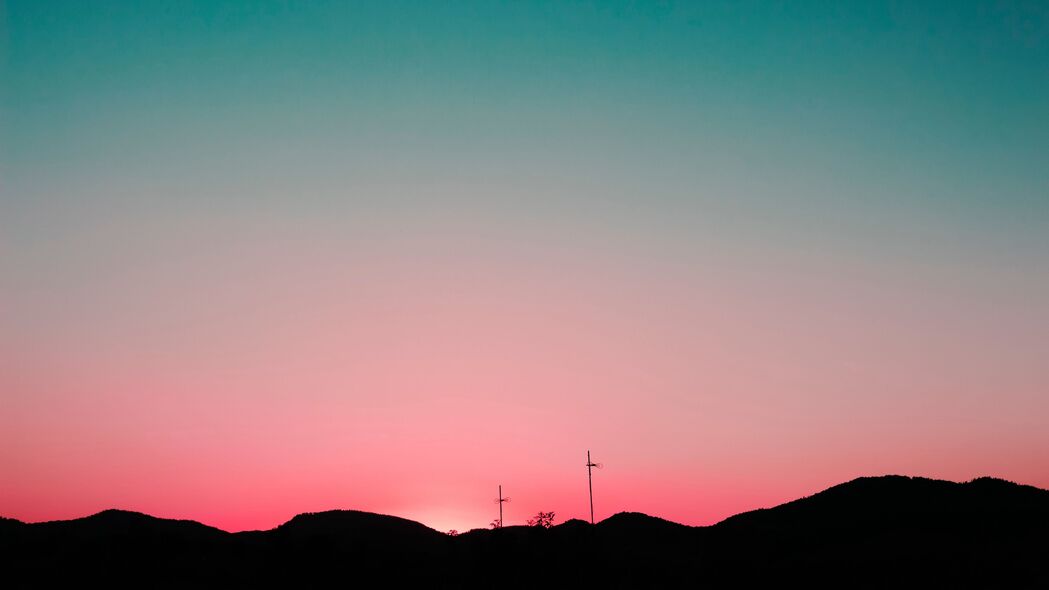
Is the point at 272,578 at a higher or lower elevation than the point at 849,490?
lower

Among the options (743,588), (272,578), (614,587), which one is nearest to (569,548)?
(614,587)

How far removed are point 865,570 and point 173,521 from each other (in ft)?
214

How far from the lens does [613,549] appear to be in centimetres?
9175

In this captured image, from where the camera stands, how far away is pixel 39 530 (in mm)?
83688

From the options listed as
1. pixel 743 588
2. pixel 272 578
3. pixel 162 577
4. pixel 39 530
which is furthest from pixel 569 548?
pixel 39 530

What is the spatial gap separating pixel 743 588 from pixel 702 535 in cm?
2258

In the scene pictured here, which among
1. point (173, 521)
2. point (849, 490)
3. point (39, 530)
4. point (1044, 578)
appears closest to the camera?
point (1044, 578)

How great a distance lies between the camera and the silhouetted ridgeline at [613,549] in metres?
72.4

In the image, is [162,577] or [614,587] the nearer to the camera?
[162,577]

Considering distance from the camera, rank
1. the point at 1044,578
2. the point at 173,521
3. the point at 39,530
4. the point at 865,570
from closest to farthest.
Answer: the point at 1044,578
the point at 865,570
the point at 39,530
the point at 173,521

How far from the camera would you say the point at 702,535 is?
323ft

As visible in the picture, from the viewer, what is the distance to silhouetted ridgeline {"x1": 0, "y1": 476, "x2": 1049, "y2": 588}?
72375 millimetres

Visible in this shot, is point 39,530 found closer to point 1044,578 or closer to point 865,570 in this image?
point 865,570

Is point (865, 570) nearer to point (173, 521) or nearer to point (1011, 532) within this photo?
point (1011, 532)
